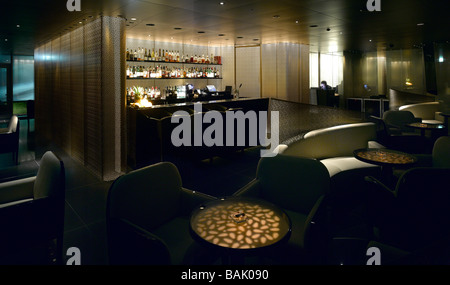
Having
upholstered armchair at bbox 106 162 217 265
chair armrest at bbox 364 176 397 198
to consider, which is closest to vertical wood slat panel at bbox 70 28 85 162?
upholstered armchair at bbox 106 162 217 265

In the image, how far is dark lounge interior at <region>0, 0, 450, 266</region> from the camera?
2115 millimetres

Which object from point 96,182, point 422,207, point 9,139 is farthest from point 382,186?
point 9,139

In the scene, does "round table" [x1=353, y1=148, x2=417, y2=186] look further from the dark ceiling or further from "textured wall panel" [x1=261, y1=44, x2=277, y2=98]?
"textured wall panel" [x1=261, y1=44, x2=277, y2=98]

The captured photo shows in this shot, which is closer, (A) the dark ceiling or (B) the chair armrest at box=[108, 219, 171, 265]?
(B) the chair armrest at box=[108, 219, 171, 265]

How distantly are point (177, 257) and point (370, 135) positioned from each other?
13.7 ft

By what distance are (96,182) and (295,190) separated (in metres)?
3.64

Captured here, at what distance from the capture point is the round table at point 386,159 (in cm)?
338

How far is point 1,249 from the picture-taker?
2307mm

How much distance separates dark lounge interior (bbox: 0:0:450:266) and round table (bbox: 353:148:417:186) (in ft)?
0.11

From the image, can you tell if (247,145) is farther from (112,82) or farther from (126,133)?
(112,82)

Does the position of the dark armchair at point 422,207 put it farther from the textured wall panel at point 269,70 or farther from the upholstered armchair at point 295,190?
the textured wall panel at point 269,70

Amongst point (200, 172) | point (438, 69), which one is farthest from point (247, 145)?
point (438, 69)

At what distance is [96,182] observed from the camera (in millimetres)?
5035

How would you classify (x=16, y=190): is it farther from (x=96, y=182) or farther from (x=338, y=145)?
(x=338, y=145)
